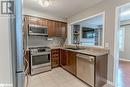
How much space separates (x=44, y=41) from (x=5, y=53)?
417 centimetres

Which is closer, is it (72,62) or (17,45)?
(17,45)

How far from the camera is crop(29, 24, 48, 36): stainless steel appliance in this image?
3.94m

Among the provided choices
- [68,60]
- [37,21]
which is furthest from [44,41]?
[68,60]

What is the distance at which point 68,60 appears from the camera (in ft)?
13.1

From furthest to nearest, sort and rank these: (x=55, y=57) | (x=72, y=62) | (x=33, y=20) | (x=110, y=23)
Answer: (x=55, y=57)
(x=33, y=20)
(x=72, y=62)
(x=110, y=23)

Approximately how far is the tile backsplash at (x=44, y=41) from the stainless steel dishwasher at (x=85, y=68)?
6.81 feet

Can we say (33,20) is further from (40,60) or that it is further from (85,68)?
(85,68)

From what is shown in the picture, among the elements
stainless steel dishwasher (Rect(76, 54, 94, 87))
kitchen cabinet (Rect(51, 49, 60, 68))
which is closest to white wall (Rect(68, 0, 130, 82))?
stainless steel dishwasher (Rect(76, 54, 94, 87))

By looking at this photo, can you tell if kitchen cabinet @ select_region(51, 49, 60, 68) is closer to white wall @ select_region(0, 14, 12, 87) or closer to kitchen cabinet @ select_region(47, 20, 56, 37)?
kitchen cabinet @ select_region(47, 20, 56, 37)

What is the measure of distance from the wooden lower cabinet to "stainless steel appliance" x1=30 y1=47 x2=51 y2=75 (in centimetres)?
63

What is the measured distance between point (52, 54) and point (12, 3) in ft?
12.7

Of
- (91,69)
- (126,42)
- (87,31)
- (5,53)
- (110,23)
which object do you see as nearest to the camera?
(5,53)

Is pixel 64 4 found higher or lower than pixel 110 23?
higher

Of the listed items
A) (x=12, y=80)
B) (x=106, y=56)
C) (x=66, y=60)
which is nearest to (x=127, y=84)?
(x=106, y=56)
